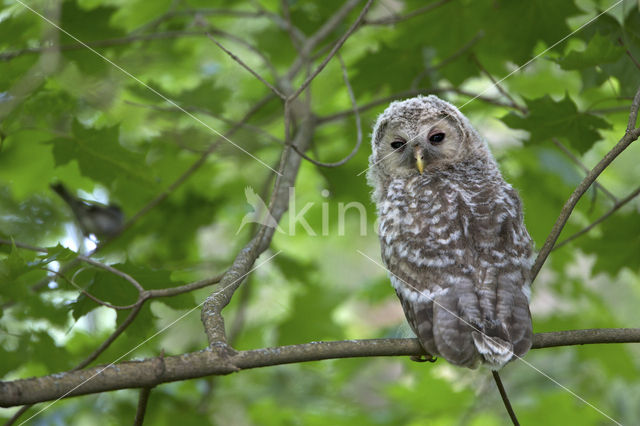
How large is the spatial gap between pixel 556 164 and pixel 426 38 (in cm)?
101

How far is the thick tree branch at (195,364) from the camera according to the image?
1169 millimetres

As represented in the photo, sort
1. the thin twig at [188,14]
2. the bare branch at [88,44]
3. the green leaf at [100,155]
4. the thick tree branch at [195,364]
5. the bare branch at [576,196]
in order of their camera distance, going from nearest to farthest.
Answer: the thick tree branch at [195,364]
the bare branch at [576,196]
the green leaf at [100,155]
the bare branch at [88,44]
the thin twig at [188,14]

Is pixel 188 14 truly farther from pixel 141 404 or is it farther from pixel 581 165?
pixel 141 404

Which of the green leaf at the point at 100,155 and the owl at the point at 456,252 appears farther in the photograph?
the green leaf at the point at 100,155

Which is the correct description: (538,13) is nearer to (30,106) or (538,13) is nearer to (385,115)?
(385,115)

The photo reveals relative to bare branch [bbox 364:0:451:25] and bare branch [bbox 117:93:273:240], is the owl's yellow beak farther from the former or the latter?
bare branch [bbox 117:93:273:240]

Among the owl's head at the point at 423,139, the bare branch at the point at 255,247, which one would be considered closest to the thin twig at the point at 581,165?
the owl's head at the point at 423,139

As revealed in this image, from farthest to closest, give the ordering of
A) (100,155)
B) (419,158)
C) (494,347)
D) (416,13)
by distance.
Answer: (416,13) → (100,155) → (419,158) → (494,347)

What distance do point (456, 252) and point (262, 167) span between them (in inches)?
68.7

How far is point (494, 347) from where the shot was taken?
1.54m

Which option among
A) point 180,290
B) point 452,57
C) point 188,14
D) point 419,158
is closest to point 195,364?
point 180,290

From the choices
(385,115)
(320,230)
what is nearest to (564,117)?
(385,115)

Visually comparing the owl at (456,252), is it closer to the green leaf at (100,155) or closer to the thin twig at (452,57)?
the thin twig at (452,57)

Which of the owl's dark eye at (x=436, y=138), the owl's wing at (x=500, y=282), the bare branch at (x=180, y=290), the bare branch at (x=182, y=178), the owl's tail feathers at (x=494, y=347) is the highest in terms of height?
the owl's dark eye at (x=436, y=138)
